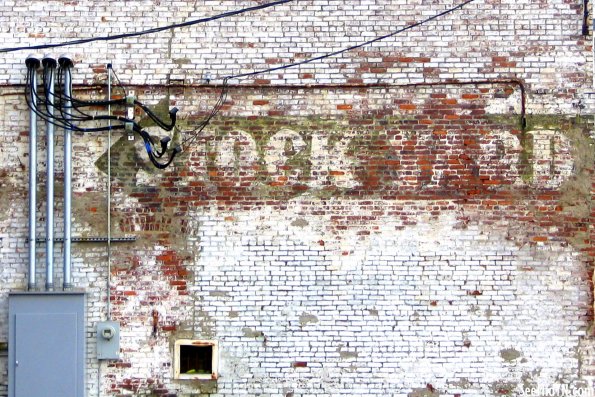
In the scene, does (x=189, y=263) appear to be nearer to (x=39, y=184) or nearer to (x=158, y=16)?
(x=39, y=184)

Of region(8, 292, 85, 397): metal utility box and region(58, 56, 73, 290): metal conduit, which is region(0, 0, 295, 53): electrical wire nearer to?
region(58, 56, 73, 290): metal conduit

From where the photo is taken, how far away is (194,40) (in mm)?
6652

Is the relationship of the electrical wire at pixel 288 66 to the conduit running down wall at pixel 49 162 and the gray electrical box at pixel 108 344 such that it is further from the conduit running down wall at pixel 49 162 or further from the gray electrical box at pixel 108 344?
the gray electrical box at pixel 108 344

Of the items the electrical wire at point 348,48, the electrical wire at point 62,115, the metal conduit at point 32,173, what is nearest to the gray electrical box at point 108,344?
the metal conduit at point 32,173

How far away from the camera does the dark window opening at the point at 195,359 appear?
21.4 feet

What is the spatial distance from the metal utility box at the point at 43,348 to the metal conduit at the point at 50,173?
240 millimetres

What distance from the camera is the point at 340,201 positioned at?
6.58 metres

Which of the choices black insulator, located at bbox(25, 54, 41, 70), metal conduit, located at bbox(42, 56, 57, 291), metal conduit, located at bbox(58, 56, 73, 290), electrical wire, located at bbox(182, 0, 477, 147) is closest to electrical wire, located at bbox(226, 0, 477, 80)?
electrical wire, located at bbox(182, 0, 477, 147)

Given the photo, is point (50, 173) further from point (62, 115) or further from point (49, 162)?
point (62, 115)

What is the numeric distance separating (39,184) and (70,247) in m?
0.69

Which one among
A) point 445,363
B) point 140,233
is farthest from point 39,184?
point 445,363

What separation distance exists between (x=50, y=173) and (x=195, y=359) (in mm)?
2242

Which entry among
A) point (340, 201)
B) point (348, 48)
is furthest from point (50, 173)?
point (348, 48)

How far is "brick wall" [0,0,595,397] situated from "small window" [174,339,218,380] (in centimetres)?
9
